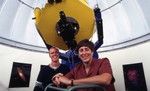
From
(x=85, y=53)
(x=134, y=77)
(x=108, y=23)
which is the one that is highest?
(x=108, y=23)

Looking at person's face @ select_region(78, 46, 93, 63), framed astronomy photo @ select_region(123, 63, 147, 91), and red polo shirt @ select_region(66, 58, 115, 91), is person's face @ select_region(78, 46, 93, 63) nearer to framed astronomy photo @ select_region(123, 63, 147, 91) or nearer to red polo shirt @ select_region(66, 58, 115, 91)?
red polo shirt @ select_region(66, 58, 115, 91)

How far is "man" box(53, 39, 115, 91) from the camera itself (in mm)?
998

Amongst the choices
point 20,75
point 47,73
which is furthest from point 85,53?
point 20,75

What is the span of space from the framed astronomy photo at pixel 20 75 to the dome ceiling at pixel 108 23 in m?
0.40

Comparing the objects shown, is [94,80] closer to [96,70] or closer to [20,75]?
[96,70]

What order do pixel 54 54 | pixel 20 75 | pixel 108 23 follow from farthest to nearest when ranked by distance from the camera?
pixel 108 23, pixel 20 75, pixel 54 54

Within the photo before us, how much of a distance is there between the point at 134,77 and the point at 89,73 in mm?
A: 2209

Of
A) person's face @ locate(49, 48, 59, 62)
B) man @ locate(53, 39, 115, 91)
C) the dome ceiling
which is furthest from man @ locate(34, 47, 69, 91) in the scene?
the dome ceiling

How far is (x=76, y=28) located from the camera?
157cm

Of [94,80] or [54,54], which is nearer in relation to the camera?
[94,80]

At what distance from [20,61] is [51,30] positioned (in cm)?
181

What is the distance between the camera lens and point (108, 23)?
3.63 metres

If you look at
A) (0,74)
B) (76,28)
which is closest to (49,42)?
(76,28)

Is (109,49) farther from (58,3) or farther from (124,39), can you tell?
(58,3)
